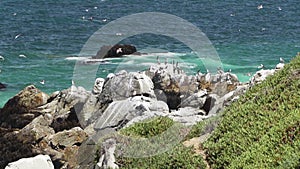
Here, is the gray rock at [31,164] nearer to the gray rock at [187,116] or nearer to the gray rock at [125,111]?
the gray rock at [125,111]

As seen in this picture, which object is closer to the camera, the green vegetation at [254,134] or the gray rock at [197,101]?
the green vegetation at [254,134]

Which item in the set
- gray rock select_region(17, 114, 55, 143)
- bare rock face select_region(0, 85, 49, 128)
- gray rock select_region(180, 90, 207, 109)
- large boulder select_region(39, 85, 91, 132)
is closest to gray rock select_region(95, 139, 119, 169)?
gray rock select_region(180, 90, 207, 109)

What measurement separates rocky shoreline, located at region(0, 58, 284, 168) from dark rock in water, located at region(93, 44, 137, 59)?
56.5 feet

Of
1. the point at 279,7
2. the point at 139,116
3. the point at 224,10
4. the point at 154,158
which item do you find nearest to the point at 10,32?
the point at 224,10

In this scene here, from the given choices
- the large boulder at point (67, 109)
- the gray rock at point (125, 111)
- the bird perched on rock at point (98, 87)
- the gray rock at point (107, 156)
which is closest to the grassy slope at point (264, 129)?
the gray rock at point (107, 156)

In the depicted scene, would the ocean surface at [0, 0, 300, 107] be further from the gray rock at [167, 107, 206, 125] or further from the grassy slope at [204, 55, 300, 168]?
the grassy slope at [204, 55, 300, 168]

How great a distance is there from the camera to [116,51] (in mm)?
48750

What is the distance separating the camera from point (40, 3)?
71562 millimetres

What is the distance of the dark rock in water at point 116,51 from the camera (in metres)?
48.0

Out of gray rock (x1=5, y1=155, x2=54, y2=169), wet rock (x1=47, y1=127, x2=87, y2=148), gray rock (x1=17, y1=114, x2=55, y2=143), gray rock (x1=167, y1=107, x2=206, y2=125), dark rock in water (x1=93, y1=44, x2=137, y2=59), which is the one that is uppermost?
gray rock (x1=167, y1=107, x2=206, y2=125)

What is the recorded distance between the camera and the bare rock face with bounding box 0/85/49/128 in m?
30.2

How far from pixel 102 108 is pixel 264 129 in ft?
47.1

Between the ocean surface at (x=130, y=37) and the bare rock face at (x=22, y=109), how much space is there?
4048 millimetres

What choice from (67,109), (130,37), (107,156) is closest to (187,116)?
(107,156)
